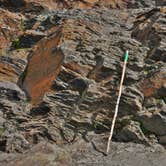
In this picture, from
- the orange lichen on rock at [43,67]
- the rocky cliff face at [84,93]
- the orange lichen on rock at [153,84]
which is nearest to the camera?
the rocky cliff face at [84,93]

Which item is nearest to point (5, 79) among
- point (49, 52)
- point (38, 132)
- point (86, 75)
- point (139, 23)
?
point (49, 52)

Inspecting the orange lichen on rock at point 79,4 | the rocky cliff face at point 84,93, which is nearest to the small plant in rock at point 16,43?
the rocky cliff face at point 84,93

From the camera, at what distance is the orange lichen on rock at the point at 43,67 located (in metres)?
21.7

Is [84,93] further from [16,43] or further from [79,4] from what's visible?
[79,4]

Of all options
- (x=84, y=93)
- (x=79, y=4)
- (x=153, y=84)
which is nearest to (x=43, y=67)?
(x=84, y=93)

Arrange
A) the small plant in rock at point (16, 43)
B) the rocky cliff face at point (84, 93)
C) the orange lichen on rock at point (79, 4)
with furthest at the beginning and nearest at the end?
the orange lichen on rock at point (79, 4)
the small plant in rock at point (16, 43)
the rocky cliff face at point (84, 93)

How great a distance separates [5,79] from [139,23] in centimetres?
762

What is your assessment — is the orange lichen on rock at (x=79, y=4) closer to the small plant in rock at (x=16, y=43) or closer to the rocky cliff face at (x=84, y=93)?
the rocky cliff face at (x=84, y=93)

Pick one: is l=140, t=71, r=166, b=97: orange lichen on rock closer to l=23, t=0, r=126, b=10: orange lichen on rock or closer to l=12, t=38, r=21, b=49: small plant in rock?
l=12, t=38, r=21, b=49: small plant in rock

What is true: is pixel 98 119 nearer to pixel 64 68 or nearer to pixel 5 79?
pixel 64 68

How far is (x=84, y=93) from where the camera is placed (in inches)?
784

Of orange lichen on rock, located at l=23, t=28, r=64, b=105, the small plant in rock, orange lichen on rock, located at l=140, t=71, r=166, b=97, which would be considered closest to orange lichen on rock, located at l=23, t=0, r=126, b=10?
the small plant in rock

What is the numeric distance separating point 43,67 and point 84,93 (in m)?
4.16

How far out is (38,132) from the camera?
18438mm
